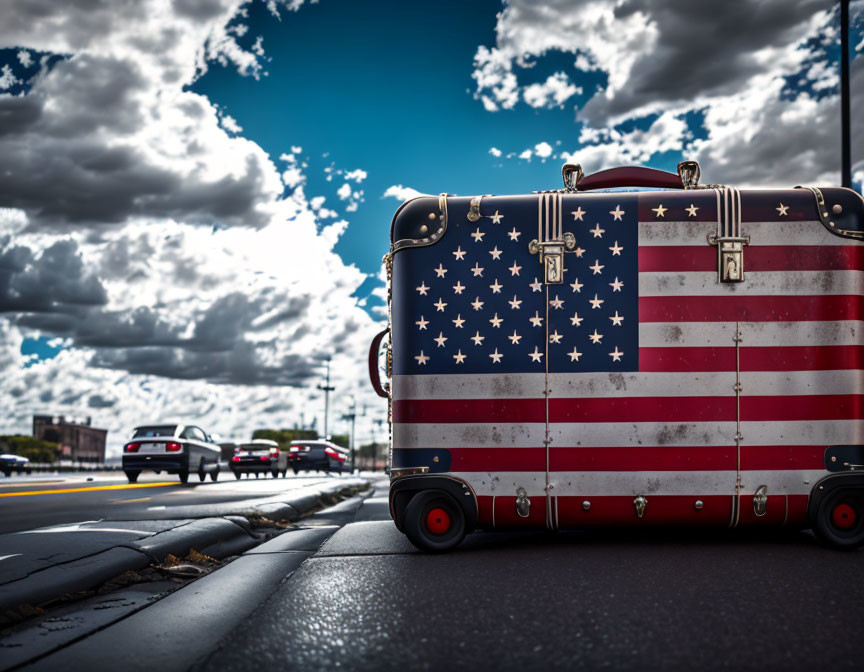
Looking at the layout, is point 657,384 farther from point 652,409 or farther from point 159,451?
point 159,451

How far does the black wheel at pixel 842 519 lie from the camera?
479 cm

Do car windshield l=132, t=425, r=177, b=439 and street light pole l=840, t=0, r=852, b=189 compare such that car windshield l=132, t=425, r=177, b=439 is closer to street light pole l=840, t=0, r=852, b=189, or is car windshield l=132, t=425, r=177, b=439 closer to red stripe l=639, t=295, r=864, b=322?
street light pole l=840, t=0, r=852, b=189

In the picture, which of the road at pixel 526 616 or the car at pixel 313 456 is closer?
the road at pixel 526 616

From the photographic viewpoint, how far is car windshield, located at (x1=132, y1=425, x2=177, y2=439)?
66.1 feet

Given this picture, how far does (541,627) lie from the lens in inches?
111

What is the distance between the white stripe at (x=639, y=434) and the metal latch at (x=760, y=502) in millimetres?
327

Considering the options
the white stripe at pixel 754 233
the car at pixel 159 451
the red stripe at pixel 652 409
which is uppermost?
the white stripe at pixel 754 233

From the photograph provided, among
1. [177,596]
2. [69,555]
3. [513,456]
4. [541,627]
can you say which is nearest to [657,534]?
[513,456]

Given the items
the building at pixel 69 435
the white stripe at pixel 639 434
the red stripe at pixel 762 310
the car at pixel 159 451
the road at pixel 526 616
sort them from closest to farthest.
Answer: the road at pixel 526 616
the white stripe at pixel 639 434
the red stripe at pixel 762 310
the car at pixel 159 451
the building at pixel 69 435

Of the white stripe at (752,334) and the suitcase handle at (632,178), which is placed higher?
the suitcase handle at (632,178)

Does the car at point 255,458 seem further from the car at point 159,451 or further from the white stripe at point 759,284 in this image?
the white stripe at point 759,284

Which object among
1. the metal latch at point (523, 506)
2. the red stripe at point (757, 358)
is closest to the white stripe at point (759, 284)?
the red stripe at point (757, 358)

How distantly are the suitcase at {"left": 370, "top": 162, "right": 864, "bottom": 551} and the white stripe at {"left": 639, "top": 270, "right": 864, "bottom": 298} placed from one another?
10mm

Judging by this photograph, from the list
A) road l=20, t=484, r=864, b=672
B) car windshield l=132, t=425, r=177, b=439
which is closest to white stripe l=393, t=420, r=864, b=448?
road l=20, t=484, r=864, b=672
